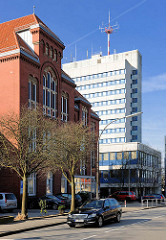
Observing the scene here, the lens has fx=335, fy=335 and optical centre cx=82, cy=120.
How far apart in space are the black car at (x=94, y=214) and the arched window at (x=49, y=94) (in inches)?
731

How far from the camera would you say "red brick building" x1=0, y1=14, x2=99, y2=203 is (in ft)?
103

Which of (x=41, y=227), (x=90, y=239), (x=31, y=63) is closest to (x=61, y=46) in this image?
(x=31, y=63)

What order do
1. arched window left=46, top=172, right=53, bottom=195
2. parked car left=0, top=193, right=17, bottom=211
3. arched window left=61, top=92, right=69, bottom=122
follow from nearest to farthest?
parked car left=0, top=193, right=17, bottom=211
arched window left=46, top=172, right=53, bottom=195
arched window left=61, top=92, right=69, bottom=122

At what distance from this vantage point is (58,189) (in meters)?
36.6

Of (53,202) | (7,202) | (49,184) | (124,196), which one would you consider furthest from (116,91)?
(7,202)

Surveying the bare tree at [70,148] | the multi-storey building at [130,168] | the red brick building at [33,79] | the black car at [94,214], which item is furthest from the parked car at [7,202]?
the multi-storey building at [130,168]

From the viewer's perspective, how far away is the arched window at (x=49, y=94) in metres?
35.8

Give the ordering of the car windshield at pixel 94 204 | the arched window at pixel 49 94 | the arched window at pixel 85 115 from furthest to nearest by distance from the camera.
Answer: the arched window at pixel 85 115 < the arched window at pixel 49 94 < the car windshield at pixel 94 204

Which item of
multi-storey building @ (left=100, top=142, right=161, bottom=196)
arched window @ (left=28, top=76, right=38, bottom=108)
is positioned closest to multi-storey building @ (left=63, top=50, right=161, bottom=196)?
multi-storey building @ (left=100, top=142, right=161, bottom=196)

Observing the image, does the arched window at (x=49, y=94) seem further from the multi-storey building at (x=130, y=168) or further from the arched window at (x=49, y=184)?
the multi-storey building at (x=130, y=168)

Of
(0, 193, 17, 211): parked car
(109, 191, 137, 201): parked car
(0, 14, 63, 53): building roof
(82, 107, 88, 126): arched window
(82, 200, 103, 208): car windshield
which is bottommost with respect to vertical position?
(109, 191, 137, 201): parked car

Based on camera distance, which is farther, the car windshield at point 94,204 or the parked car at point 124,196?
the parked car at point 124,196

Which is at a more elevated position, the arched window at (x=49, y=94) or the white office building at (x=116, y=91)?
the white office building at (x=116, y=91)

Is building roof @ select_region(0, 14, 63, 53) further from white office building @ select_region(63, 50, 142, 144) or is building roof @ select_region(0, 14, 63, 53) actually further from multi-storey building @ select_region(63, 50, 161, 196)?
white office building @ select_region(63, 50, 142, 144)
